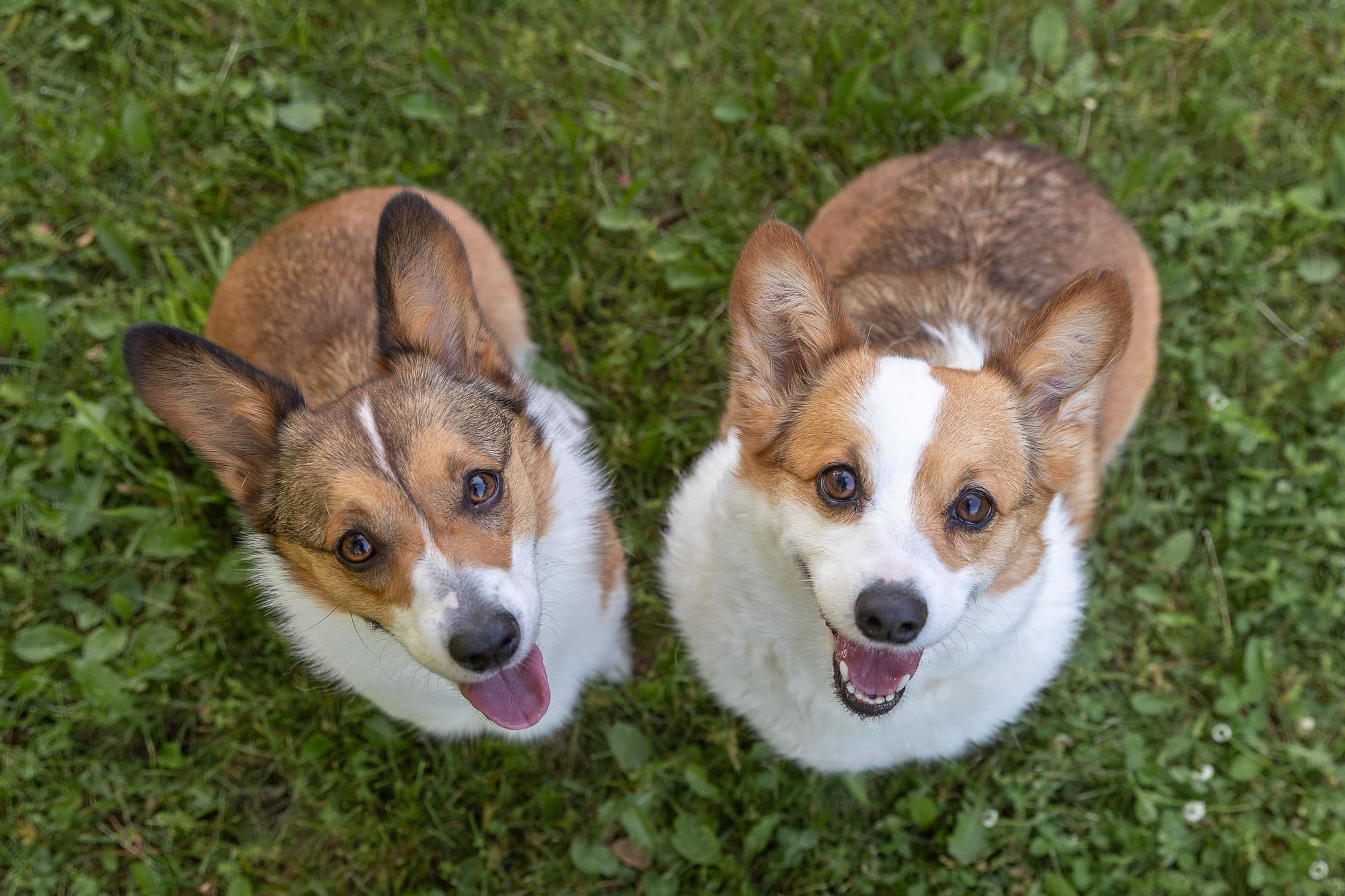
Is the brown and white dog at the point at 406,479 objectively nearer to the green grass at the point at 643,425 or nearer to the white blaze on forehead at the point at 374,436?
the white blaze on forehead at the point at 374,436

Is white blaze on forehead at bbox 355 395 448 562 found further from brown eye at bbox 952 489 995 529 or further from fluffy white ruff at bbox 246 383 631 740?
brown eye at bbox 952 489 995 529

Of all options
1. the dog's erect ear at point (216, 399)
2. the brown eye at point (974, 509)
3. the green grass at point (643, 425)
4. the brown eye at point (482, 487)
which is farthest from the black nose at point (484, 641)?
the green grass at point (643, 425)

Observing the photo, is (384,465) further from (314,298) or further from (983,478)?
(983,478)

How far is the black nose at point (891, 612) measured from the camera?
2.29 m

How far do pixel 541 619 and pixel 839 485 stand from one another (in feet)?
3.46

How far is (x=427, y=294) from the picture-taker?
2852 mm

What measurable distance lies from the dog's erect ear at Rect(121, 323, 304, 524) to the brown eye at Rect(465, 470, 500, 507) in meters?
0.65

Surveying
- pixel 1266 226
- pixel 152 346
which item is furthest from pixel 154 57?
pixel 1266 226

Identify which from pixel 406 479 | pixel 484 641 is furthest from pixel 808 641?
pixel 406 479

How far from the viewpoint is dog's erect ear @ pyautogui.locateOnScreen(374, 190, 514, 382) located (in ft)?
8.70

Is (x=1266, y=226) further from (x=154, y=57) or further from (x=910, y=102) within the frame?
(x=154, y=57)

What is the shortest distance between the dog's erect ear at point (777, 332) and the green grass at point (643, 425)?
1.40 meters

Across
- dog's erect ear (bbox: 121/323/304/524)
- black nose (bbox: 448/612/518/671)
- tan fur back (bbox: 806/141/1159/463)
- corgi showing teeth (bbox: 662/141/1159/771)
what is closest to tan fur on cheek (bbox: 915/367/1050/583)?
corgi showing teeth (bbox: 662/141/1159/771)

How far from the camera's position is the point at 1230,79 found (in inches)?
188
